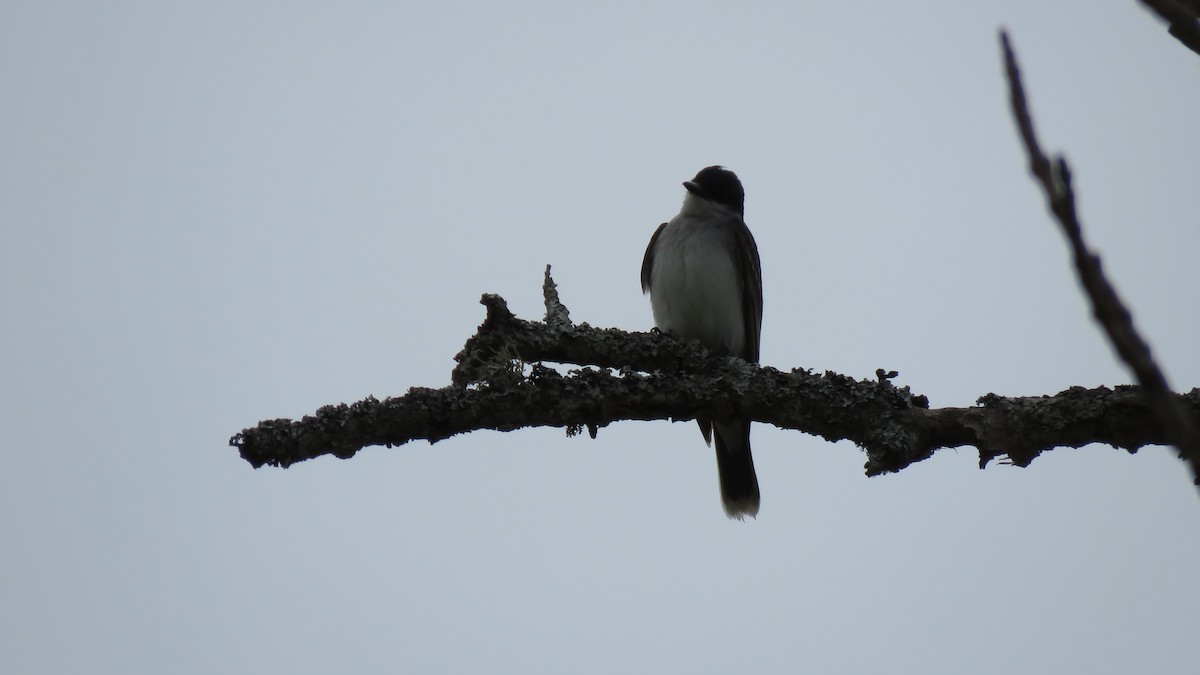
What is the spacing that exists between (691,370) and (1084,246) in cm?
431

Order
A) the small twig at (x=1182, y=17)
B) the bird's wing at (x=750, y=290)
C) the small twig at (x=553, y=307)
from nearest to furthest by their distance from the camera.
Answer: the small twig at (x=1182, y=17), the small twig at (x=553, y=307), the bird's wing at (x=750, y=290)

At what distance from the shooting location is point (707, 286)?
311 inches

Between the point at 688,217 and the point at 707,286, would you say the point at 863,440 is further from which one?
the point at 688,217

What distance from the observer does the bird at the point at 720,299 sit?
7.93 metres

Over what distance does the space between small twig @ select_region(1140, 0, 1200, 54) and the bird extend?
593 centimetres

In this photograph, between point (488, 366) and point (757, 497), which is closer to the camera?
point (488, 366)

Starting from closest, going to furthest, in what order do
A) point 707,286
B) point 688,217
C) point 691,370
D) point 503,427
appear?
point 503,427, point 691,370, point 707,286, point 688,217

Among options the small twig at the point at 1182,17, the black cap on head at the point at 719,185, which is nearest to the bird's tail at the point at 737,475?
the black cap on head at the point at 719,185

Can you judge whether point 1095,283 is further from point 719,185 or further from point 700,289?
point 719,185

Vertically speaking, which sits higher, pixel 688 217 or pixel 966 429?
pixel 688 217

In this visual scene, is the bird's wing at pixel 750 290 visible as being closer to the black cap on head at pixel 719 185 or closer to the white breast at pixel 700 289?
the white breast at pixel 700 289

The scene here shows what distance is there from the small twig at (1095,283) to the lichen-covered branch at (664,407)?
11.4 ft

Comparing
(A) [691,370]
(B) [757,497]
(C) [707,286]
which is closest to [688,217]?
(C) [707,286]

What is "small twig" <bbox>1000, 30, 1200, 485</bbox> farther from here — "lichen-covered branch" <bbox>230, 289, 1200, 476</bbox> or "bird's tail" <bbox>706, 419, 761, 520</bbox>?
"bird's tail" <bbox>706, 419, 761, 520</bbox>
